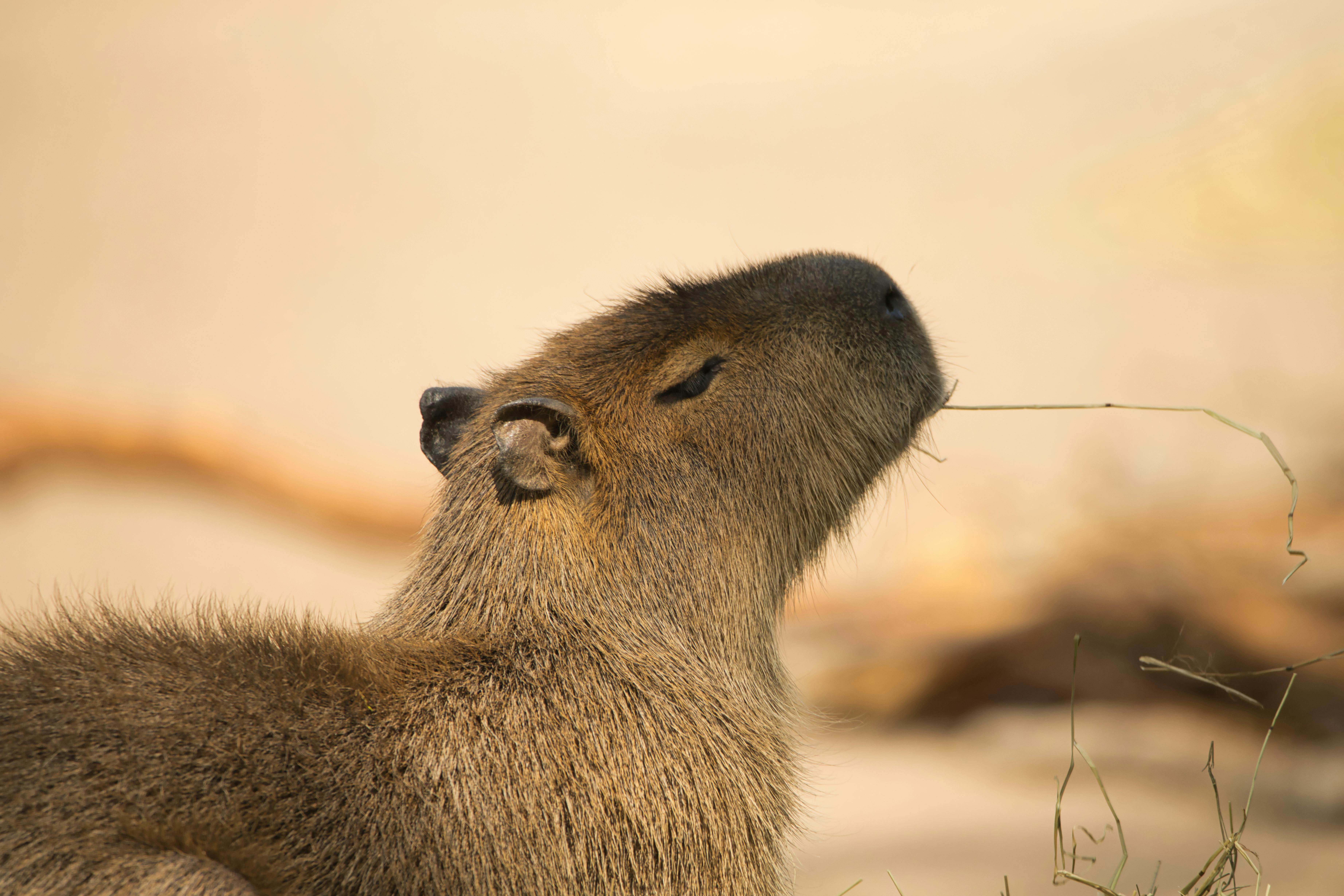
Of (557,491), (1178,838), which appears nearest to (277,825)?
(557,491)

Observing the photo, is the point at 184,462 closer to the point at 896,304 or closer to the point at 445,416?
the point at 445,416

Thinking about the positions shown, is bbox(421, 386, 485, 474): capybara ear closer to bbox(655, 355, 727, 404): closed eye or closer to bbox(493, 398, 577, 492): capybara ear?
bbox(493, 398, 577, 492): capybara ear

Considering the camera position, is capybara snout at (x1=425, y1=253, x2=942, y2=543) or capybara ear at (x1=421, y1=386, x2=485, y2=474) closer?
capybara snout at (x1=425, y1=253, x2=942, y2=543)

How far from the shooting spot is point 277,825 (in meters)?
1.58

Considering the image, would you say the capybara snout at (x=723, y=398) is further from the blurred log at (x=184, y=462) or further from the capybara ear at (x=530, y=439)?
the blurred log at (x=184, y=462)

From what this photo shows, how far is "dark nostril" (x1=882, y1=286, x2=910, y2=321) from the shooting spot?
2.35 meters

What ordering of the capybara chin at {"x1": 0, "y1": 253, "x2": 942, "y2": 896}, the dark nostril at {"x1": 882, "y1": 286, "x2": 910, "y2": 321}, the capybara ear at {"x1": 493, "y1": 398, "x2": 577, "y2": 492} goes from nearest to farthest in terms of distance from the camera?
the capybara chin at {"x1": 0, "y1": 253, "x2": 942, "y2": 896} < the capybara ear at {"x1": 493, "y1": 398, "x2": 577, "y2": 492} < the dark nostril at {"x1": 882, "y1": 286, "x2": 910, "y2": 321}

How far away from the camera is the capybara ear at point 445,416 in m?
2.36

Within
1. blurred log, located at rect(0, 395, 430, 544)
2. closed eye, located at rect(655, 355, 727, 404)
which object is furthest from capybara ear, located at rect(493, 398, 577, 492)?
blurred log, located at rect(0, 395, 430, 544)

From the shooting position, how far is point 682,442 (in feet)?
7.11

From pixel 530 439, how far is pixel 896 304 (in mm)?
962

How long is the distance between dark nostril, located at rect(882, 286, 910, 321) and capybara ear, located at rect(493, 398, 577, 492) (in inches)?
31.9

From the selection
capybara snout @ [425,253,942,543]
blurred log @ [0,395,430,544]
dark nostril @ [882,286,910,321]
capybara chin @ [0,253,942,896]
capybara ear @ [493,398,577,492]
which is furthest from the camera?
blurred log @ [0,395,430,544]

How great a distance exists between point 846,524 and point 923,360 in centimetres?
44
